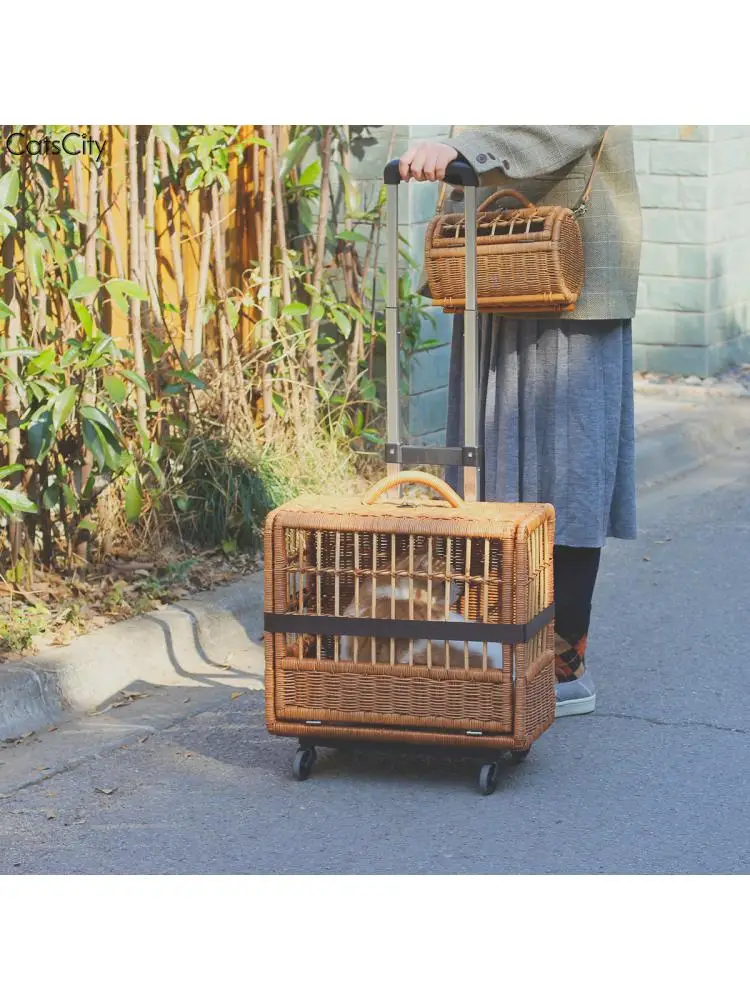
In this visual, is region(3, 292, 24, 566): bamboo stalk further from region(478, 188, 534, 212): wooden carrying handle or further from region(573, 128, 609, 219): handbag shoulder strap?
region(573, 128, 609, 219): handbag shoulder strap

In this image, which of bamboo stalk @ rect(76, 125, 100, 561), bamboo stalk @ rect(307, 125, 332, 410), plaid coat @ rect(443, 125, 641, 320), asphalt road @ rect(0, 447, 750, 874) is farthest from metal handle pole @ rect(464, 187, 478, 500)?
bamboo stalk @ rect(307, 125, 332, 410)

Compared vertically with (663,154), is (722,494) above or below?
below

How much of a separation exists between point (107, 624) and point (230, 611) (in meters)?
0.46

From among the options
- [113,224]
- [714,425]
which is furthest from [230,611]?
[714,425]

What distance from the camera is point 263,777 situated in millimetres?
3779

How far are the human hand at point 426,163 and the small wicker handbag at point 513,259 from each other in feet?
0.86

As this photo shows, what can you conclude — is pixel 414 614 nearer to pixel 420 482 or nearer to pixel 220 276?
pixel 420 482

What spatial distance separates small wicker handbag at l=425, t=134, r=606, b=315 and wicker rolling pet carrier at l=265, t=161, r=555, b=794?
150 mm

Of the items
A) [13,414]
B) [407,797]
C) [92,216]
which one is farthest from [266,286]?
[407,797]

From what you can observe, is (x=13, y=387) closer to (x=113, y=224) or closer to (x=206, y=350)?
(x=113, y=224)

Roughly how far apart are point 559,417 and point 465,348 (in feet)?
Answer: 1.67

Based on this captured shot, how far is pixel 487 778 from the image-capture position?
362 cm

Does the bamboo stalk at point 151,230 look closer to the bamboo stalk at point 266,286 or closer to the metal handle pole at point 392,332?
the bamboo stalk at point 266,286

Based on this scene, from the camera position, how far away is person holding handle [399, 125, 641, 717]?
396cm
